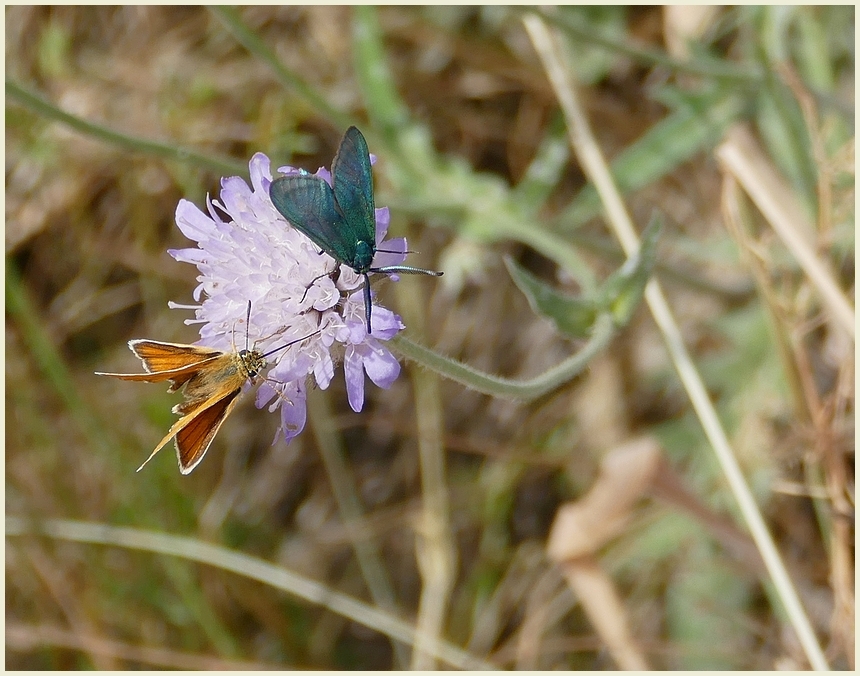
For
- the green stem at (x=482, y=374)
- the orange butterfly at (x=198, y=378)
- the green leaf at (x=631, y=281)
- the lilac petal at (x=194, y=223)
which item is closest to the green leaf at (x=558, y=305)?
the green leaf at (x=631, y=281)

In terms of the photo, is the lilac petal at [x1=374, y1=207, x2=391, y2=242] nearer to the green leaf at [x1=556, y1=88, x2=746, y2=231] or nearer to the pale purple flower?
the pale purple flower

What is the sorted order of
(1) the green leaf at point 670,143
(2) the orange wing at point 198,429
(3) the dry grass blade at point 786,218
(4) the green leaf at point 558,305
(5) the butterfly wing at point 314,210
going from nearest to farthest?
(5) the butterfly wing at point 314,210
(2) the orange wing at point 198,429
(4) the green leaf at point 558,305
(3) the dry grass blade at point 786,218
(1) the green leaf at point 670,143

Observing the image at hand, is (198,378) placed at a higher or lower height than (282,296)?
lower

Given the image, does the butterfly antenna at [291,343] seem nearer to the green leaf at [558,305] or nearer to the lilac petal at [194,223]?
the lilac petal at [194,223]

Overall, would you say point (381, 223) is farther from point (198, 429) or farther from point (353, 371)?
point (198, 429)

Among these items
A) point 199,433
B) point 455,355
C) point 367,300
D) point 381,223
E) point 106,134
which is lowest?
point 455,355

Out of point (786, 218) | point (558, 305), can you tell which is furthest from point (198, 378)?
point (786, 218)

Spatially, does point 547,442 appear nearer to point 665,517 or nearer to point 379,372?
point 665,517

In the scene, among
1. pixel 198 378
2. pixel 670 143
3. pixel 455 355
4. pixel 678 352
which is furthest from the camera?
pixel 455 355
